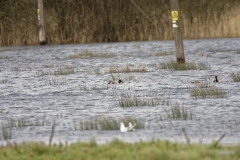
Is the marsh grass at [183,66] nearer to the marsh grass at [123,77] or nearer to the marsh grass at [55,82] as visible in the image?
the marsh grass at [123,77]

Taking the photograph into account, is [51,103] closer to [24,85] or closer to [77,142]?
[24,85]

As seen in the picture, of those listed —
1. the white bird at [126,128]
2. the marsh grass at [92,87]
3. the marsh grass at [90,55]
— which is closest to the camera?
the white bird at [126,128]

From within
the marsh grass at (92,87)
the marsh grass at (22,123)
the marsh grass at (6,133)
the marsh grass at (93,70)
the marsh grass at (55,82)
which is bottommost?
the marsh grass at (93,70)

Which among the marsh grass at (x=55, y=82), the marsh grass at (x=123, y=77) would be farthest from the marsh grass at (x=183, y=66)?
the marsh grass at (x=55, y=82)

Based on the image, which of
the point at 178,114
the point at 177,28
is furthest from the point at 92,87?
the point at 178,114

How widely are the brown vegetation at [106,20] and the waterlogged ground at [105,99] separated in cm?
776

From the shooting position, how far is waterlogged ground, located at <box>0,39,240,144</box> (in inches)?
406

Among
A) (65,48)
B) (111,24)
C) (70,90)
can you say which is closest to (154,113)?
(70,90)

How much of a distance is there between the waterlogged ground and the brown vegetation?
7765mm

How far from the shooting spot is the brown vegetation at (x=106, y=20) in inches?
1435

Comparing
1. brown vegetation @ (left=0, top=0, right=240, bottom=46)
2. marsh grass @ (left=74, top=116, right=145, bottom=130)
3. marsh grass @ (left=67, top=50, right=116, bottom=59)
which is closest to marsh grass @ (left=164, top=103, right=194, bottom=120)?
marsh grass @ (left=74, top=116, right=145, bottom=130)

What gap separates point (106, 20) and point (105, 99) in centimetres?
2517

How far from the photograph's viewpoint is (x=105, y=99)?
14.7 m

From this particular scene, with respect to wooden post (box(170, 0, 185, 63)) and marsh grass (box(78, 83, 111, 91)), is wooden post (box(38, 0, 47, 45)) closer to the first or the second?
wooden post (box(170, 0, 185, 63))
